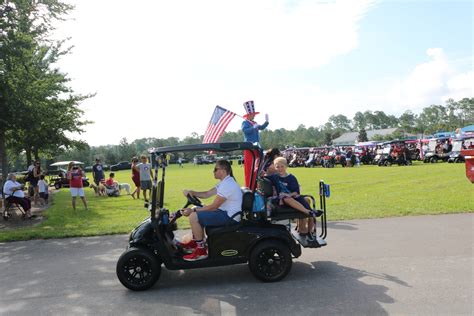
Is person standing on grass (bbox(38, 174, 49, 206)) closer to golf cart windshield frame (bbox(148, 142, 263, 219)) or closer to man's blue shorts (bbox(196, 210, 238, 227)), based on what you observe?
golf cart windshield frame (bbox(148, 142, 263, 219))

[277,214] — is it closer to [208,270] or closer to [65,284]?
[208,270]

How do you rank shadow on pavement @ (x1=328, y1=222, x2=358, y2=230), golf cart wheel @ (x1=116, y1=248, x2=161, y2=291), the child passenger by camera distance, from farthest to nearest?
shadow on pavement @ (x1=328, y1=222, x2=358, y2=230) → the child passenger → golf cart wheel @ (x1=116, y1=248, x2=161, y2=291)

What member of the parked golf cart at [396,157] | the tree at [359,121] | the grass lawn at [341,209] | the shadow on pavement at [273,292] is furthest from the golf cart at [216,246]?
the tree at [359,121]

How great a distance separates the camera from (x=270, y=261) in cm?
531

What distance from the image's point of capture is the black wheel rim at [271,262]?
5.27 meters

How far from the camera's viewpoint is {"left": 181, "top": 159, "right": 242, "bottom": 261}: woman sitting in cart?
17.4ft

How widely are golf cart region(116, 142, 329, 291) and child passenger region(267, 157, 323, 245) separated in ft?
1.71

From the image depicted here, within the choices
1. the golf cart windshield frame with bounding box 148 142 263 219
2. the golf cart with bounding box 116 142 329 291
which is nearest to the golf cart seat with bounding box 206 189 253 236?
the golf cart with bounding box 116 142 329 291

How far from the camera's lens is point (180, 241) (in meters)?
5.68

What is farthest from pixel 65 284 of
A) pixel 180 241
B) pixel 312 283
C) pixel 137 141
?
pixel 137 141

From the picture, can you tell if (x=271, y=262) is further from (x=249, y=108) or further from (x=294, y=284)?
(x=249, y=108)

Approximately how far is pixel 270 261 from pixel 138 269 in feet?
5.56

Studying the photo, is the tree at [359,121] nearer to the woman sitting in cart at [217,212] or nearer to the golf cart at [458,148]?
the golf cart at [458,148]

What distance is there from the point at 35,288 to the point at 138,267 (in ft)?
4.87
